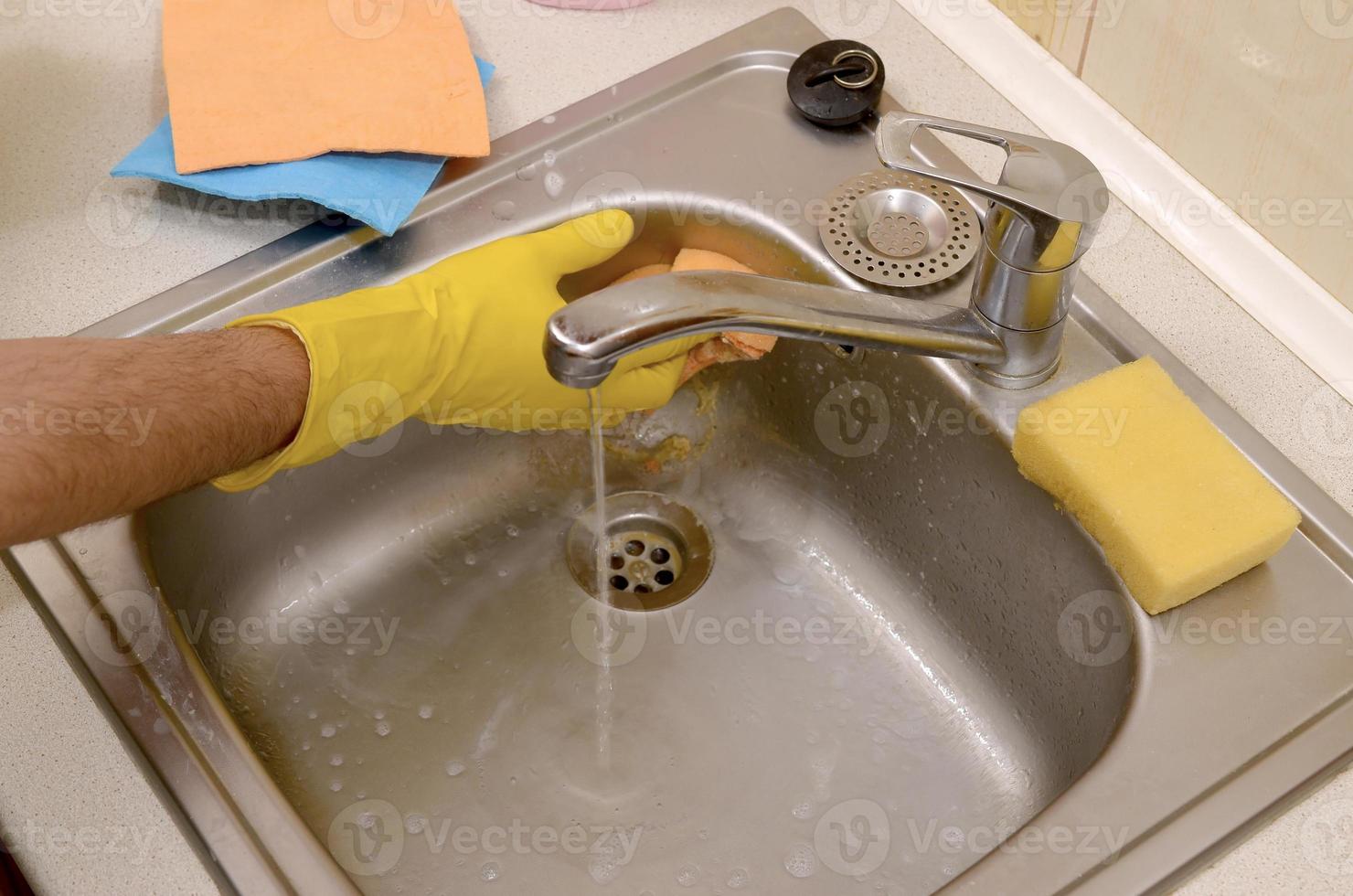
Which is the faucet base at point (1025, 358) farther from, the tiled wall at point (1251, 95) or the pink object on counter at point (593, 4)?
the pink object on counter at point (593, 4)

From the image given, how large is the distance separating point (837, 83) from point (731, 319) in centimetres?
39

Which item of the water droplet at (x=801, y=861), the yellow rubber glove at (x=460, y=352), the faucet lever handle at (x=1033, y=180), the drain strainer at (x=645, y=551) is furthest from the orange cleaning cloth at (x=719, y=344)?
the water droplet at (x=801, y=861)

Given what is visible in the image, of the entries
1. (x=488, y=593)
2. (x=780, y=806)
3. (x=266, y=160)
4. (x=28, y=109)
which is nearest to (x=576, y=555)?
(x=488, y=593)

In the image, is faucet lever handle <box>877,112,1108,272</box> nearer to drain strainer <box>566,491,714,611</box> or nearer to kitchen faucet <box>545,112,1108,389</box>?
kitchen faucet <box>545,112,1108,389</box>

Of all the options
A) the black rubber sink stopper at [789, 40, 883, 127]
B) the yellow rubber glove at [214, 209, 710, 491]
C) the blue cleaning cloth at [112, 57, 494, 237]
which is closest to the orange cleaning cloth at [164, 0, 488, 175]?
the blue cleaning cloth at [112, 57, 494, 237]

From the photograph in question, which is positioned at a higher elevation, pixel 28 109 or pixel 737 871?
pixel 28 109

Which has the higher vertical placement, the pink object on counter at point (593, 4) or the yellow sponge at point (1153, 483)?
the pink object on counter at point (593, 4)

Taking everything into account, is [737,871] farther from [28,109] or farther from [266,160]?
[28,109]

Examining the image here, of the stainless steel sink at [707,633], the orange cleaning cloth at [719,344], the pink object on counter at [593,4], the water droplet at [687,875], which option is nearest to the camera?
the stainless steel sink at [707,633]

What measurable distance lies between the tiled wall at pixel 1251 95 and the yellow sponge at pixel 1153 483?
0.15 m

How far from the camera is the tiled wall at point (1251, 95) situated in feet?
2.50

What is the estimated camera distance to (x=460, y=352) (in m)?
0.83

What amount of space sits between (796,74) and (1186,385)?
0.38 m

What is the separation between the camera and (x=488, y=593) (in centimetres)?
95
